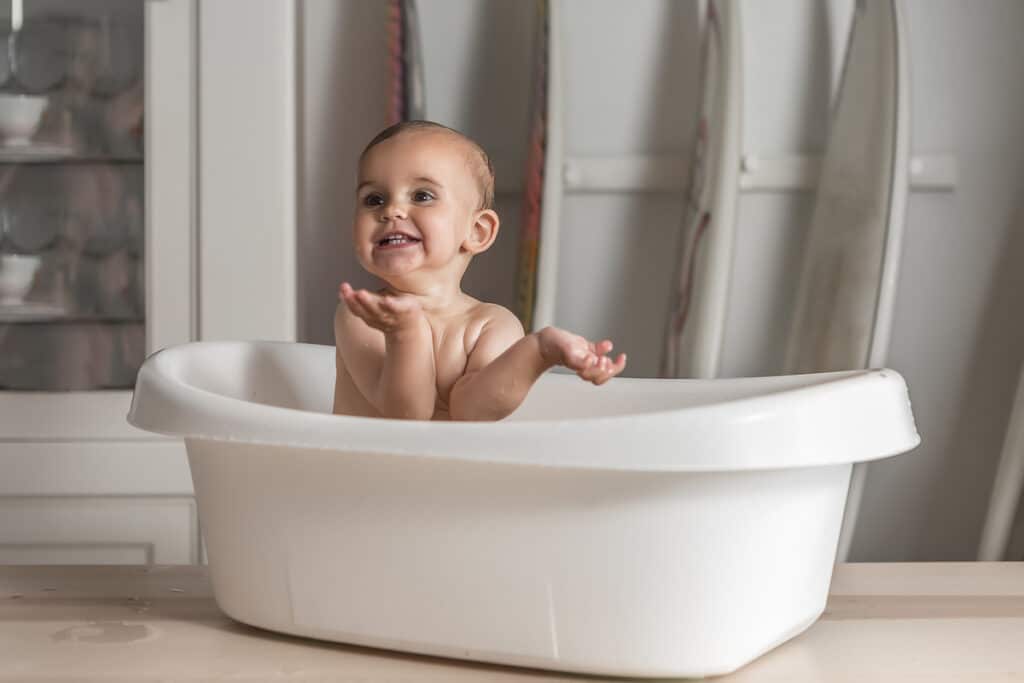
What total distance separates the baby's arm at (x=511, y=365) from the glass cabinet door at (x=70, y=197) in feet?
1.79

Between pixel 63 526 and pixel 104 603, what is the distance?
1.45ft

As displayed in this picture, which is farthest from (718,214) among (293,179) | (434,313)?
(434,313)

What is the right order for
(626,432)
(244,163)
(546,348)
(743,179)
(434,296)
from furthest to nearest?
(743,179) → (244,163) → (434,296) → (546,348) → (626,432)

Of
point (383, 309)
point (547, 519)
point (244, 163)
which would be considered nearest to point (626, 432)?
point (547, 519)

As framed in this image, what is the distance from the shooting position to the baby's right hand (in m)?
0.60

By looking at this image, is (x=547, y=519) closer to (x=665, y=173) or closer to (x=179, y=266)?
(x=179, y=266)

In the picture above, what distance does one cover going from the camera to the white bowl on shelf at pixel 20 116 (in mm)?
1143

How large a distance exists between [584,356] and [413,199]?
17cm

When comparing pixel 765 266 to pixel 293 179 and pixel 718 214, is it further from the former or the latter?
pixel 293 179

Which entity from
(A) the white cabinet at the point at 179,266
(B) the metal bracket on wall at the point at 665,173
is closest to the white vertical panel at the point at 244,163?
(A) the white cabinet at the point at 179,266

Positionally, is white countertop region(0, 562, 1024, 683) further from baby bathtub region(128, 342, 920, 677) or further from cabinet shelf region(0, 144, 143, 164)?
cabinet shelf region(0, 144, 143, 164)

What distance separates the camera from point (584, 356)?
584mm

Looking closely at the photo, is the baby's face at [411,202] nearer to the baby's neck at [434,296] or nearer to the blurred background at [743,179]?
the baby's neck at [434,296]

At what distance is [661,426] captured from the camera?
0.51 m
